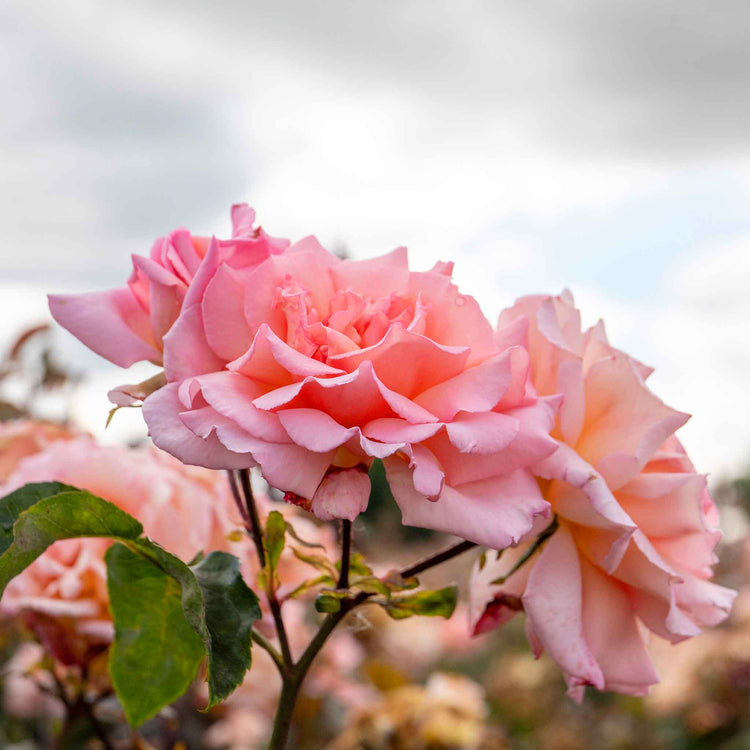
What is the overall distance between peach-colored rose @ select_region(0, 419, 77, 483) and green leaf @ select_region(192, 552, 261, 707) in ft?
1.36

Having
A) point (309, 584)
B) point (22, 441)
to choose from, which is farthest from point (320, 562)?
point (22, 441)

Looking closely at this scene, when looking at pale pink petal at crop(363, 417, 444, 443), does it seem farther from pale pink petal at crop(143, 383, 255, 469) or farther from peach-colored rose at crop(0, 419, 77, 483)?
peach-colored rose at crop(0, 419, 77, 483)

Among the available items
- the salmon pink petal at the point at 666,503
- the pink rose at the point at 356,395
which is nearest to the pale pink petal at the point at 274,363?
the pink rose at the point at 356,395

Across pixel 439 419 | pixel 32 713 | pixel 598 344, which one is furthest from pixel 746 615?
pixel 439 419

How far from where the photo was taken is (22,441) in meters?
0.85

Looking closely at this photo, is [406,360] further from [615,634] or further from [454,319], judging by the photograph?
[615,634]

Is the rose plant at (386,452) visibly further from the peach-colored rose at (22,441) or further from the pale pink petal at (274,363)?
the peach-colored rose at (22,441)

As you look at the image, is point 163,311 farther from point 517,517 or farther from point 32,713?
point 32,713

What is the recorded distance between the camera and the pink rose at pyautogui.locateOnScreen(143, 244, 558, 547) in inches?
16.3

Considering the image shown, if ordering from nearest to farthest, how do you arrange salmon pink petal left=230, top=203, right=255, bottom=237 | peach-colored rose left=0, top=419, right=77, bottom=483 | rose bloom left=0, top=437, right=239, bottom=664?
salmon pink petal left=230, top=203, right=255, bottom=237 < rose bloom left=0, top=437, right=239, bottom=664 < peach-colored rose left=0, top=419, right=77, bottom=483

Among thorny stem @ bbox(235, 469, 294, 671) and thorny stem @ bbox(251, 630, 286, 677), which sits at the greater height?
thorny stem @ bbox(235, 469, 294, 671)

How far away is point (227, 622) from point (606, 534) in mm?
215

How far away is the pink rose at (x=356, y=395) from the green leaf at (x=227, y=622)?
8 centimetres

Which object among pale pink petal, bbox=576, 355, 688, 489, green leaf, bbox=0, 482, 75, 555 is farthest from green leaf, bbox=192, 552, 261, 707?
pale pink petal, bbox=576, 355, 688, 489
